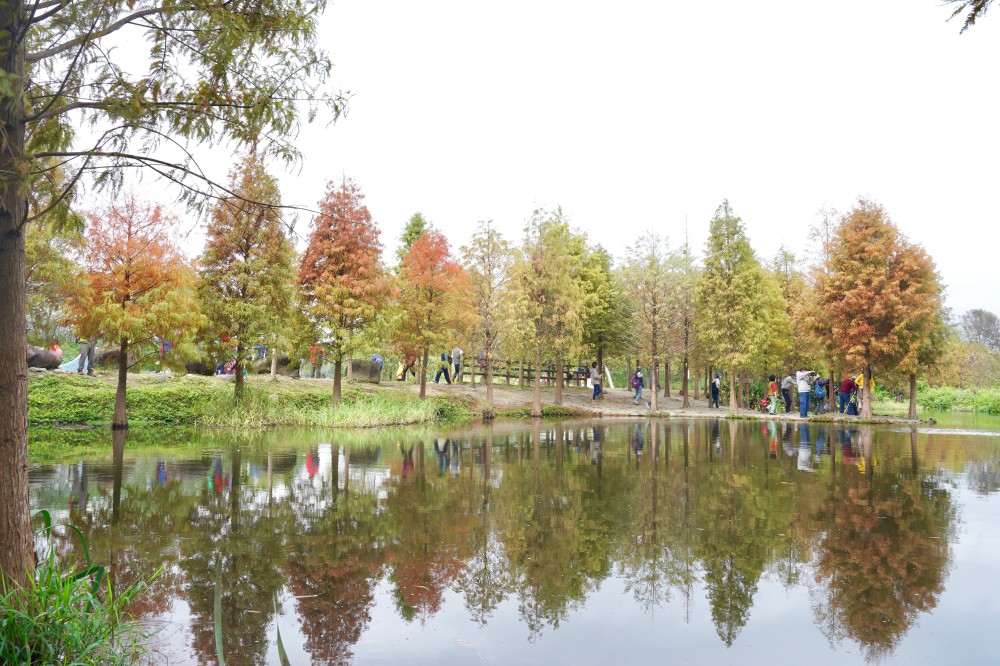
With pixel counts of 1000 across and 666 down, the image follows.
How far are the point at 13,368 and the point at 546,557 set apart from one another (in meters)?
4.92

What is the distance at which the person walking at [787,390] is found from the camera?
118 ft

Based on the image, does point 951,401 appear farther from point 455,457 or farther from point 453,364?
point 455,457

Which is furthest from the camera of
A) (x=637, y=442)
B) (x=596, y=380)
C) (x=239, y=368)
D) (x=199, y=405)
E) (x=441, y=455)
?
(x=596, y=380)

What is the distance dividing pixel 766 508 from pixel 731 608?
4401 mm

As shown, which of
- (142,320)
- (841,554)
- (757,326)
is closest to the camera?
(841,554)

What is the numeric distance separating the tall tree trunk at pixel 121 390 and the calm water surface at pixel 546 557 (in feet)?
22.0

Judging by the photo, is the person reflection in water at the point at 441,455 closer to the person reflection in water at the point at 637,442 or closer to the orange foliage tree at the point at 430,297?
the person reflection in water at the point at 637,442

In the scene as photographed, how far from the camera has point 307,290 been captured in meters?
26.0

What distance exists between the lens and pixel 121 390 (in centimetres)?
2025

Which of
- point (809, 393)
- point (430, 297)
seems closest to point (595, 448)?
point (430, 297)

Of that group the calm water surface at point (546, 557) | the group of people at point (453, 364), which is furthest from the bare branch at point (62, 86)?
the group of people at point (453, 364)

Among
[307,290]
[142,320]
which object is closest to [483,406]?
[307,290]

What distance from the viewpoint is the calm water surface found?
4898 mm

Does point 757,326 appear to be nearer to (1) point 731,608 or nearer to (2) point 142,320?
(2) point 142,320
